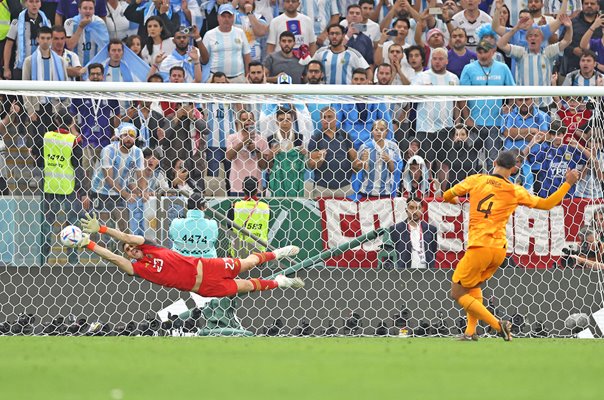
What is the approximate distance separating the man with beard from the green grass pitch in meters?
6.77

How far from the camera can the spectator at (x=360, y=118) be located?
14556 millimetres

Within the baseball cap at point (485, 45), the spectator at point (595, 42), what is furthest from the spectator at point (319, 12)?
the spectator at point (595, 42)

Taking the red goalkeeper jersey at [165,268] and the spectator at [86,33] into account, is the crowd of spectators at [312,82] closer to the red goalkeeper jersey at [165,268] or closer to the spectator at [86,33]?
the spectator at [86,33]

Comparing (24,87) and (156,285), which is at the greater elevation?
(24,87)

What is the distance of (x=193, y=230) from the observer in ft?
45.1

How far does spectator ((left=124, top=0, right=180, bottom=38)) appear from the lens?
18.6 m

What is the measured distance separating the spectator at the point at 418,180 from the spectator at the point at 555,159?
1296mm

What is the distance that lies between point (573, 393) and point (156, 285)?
7.80 m

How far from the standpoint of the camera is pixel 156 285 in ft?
45.5

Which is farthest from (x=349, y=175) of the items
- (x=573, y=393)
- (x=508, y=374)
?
(x=573, y=393)

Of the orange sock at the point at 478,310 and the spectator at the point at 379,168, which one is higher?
the spectator at the point at 379,168

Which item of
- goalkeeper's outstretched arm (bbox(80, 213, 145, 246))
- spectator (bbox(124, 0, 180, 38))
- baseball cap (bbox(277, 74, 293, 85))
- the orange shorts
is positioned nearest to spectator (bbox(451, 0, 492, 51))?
baseball cap (bbox(277, 74, 293, 85))

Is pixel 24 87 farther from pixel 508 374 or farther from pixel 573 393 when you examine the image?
pixel 573 393

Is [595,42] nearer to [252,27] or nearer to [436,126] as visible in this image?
[436,126]
